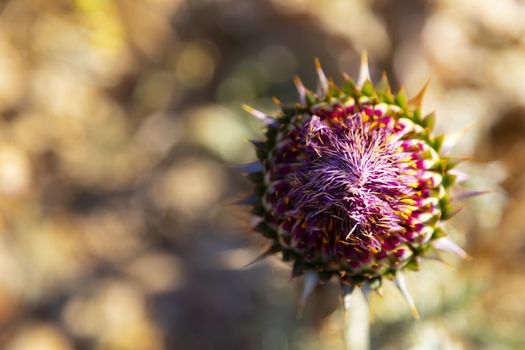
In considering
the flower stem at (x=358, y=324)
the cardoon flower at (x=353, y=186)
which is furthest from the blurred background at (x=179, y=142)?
the cardoon flower at (x=353, y=186)

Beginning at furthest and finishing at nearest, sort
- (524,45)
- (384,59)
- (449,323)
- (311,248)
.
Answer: (384,59) → (524,45) → (449,323) → (311,248)

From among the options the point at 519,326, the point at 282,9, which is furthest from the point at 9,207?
the point at 519,326

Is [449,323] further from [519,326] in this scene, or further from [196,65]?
[196,65]

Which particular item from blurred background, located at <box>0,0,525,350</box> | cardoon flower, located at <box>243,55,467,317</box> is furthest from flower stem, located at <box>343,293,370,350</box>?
cardoon flower, located at <box>243,55,467,317</box>

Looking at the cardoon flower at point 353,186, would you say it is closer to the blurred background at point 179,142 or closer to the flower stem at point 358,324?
the flower stem at point 358,324

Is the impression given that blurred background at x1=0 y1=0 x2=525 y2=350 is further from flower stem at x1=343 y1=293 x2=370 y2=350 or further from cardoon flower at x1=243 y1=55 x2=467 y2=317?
cardoon flower at x1=243 y1=55 x2=467 y2=317

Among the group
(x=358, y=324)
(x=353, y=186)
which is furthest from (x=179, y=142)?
(x=353, y=186)
